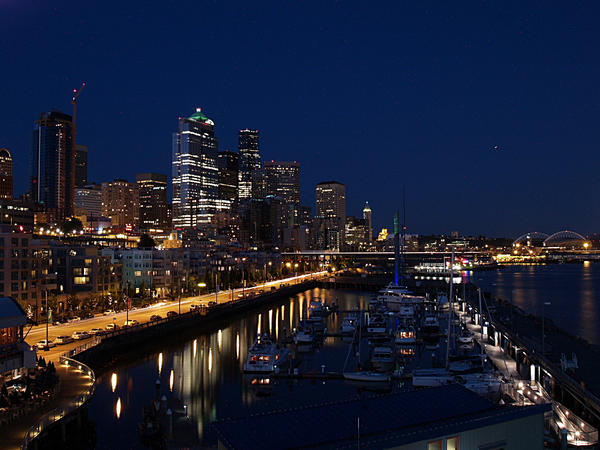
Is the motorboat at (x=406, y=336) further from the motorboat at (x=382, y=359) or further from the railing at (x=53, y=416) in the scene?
the railing at (x=53, y=416)

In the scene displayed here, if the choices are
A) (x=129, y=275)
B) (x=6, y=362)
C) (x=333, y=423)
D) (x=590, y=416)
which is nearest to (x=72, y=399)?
A: (x=6, y=362)

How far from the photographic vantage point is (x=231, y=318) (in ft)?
184

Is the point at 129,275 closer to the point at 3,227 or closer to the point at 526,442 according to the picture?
the point at 3,227

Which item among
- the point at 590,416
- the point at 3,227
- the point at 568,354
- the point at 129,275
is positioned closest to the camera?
the point at 590,416

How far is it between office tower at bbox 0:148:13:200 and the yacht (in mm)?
159640

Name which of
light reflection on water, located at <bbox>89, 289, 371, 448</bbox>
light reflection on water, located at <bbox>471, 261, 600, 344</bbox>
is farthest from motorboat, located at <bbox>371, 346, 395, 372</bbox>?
light reflection on water, located at <bbox>471, 261, 600, 344</bbox>

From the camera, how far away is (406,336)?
40531 mm

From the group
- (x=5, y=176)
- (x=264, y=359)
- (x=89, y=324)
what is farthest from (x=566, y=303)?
→ (x=5, y=176)

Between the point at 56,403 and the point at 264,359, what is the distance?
12941 millimetres

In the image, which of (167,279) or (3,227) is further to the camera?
(167,279)

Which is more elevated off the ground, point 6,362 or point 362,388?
point 6,362

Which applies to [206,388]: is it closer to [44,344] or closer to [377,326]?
[44,344]

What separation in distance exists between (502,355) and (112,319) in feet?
99.5

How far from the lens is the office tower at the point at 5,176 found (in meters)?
176
